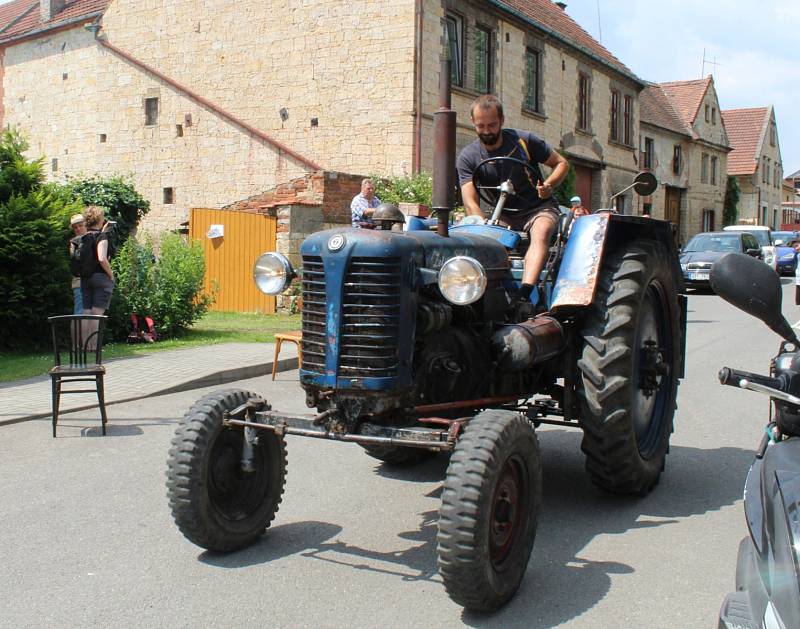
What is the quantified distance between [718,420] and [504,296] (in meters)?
3.67

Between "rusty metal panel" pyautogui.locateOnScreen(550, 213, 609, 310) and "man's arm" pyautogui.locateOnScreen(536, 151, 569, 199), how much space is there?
38 cm

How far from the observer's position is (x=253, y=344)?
480 inches

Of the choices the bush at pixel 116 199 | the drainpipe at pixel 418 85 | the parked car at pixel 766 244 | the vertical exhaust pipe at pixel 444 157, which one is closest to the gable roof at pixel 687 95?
the parked car at pixel 766 244

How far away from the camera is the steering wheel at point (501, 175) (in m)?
5.42

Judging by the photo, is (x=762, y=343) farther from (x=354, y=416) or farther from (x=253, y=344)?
(x=354, y=416)

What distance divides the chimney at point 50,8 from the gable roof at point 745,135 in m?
42.5

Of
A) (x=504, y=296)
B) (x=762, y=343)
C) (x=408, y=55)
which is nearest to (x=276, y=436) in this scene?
(x=504, y=296)

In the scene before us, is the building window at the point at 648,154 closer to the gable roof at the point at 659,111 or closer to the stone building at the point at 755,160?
the gable roof at the point at 659,111

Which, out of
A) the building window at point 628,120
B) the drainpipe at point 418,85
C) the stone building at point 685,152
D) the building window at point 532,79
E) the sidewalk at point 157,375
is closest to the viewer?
the sidewalk at point 157,375

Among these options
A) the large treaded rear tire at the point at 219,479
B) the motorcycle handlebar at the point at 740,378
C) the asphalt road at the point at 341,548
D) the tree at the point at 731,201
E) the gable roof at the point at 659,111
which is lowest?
the asphalt road at the point at 341,548

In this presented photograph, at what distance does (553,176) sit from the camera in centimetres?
562

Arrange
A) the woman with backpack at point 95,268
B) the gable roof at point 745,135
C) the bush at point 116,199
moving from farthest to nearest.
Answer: the gable roof at point 745,135
the bush at point 116,199
the woman with backpack at point 95,268

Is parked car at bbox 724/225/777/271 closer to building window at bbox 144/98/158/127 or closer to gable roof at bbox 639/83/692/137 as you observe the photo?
gable roof at bbox 639/83/692/137

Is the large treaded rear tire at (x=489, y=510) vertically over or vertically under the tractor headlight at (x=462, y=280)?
under
